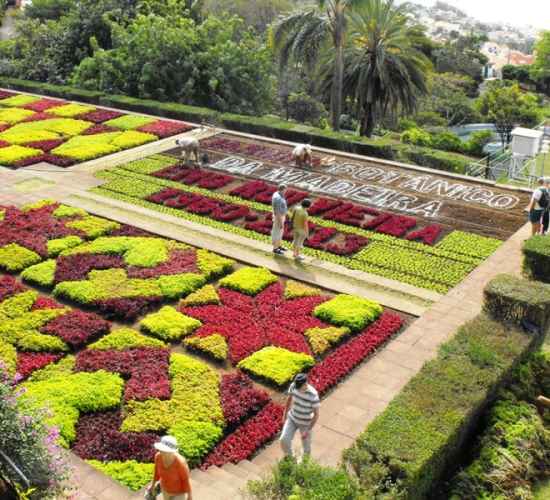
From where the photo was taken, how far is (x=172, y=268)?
1524 centimetres

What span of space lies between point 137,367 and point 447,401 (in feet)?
17.3

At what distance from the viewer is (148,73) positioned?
3434 cm

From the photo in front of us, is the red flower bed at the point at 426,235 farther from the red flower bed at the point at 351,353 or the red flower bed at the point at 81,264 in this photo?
the red flower bed at the point at 81,264

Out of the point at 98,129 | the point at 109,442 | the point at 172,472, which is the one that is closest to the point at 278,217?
the point at 109,442

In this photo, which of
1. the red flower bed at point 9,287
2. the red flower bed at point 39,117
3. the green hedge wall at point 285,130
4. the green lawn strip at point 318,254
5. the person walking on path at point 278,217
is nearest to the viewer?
the red flower bed at point 9,287

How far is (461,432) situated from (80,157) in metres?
18.6

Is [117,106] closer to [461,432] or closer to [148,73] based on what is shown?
[148,73]

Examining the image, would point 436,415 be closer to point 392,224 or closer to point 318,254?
point 318,254

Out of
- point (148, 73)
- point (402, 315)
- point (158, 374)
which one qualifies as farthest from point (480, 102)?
point (158, 374)

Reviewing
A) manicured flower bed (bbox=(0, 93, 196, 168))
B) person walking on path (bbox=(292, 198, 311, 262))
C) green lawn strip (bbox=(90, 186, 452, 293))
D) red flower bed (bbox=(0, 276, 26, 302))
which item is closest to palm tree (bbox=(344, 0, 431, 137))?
manicured flower bed (bbox=(0, 93, 196, 168))

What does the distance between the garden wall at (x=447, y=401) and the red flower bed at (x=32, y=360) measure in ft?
19.8

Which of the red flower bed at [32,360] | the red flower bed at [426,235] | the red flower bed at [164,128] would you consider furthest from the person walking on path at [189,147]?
the red flower bed at [32,360]

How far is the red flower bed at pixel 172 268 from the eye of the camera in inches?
588

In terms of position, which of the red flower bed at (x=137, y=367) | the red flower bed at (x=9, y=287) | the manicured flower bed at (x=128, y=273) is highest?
the manicured flower bed at (x=128, y=273)
